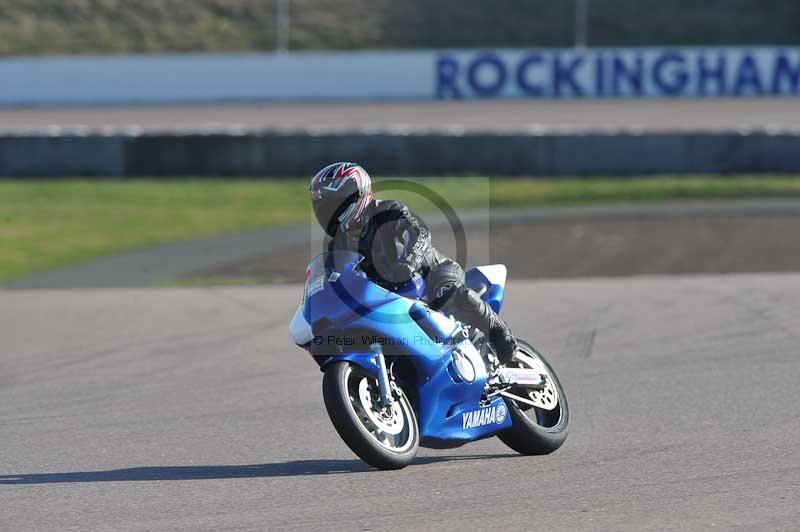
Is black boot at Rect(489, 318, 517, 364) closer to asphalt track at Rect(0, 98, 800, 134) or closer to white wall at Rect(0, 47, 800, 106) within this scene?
asphalt track at Rect(0, 98, 800, 134)

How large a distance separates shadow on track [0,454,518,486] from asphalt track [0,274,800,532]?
0.06 feet

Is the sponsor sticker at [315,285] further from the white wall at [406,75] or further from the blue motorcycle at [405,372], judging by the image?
the white wall at [406,75]

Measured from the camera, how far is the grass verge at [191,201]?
617 inches

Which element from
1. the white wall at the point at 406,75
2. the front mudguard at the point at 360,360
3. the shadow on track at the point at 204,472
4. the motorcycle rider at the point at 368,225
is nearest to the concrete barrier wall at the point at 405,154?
the shadow on track at the point at 204,472

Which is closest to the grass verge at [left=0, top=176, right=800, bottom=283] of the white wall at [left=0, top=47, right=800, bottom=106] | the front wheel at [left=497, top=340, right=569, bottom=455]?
the front wheel at [left=497, top=340, right=569, bottom=455]

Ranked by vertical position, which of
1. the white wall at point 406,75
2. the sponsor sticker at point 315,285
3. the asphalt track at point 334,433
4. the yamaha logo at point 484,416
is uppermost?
the sponsor sticker at point 315,285

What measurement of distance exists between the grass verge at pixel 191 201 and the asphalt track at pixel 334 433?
410 cm

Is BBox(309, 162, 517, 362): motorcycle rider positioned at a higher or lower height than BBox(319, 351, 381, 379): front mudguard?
higher

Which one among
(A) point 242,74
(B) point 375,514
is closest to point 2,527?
(B) point 375,514

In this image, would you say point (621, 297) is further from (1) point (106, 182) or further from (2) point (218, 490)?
(1) point (106, 182)

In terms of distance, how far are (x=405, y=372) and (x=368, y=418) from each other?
0.39 meters

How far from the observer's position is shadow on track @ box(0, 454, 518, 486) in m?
6.17

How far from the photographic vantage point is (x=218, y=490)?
19.3 feet

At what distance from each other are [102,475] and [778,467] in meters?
3.13
